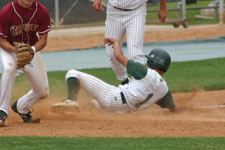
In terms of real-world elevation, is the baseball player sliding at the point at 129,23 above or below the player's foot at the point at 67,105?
above

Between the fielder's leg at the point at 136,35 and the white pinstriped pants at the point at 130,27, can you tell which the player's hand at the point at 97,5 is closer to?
the white pinstriped pants at the point at 130,27

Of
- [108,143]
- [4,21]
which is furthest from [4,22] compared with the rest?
[108,143]

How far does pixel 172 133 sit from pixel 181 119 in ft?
3.52

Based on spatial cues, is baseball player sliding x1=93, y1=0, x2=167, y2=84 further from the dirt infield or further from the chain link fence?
the chain link fence

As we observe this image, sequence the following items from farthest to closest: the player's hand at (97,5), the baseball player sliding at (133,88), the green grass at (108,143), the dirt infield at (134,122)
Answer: the player's hand at (97,5) < the baseball player sliding at (133,88) < the dirt infield at (134,122) < the green grass at (108,143)

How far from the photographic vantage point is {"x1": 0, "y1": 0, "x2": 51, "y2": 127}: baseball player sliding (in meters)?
6.76

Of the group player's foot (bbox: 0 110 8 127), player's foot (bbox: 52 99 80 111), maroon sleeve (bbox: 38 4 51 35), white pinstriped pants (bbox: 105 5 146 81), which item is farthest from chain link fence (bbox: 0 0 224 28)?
player's foot (bbox: 0 110 8 127)

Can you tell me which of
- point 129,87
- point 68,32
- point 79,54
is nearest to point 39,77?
point 129,87

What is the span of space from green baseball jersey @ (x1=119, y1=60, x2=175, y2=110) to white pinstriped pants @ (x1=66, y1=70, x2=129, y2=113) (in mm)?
105

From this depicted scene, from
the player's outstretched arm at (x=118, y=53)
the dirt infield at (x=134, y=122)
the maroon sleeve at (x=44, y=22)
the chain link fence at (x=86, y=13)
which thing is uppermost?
the maroon sleeve at (x=44, y=22)

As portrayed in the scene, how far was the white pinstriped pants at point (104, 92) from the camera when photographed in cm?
702

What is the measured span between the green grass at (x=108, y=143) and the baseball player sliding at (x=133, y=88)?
3.86 ft

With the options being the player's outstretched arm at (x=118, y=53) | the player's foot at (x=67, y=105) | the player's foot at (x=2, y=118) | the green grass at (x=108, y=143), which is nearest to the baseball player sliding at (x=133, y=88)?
the player's outstretched arm at (x=118, y=53)

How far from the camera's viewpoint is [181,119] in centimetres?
722
